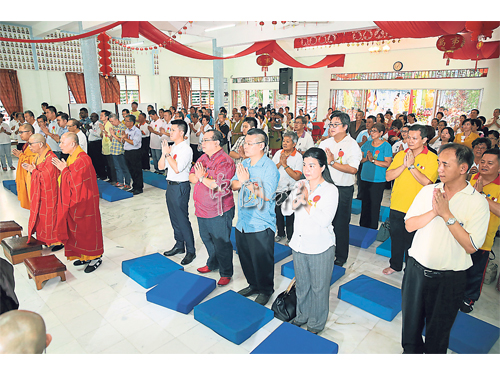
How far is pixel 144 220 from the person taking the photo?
524 cm

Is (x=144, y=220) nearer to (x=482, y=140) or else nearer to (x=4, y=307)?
(x=4, y=307)

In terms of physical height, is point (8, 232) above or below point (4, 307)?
below

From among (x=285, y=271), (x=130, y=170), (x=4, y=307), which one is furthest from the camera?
(x=130, y=170)

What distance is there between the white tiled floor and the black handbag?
0.29 ft

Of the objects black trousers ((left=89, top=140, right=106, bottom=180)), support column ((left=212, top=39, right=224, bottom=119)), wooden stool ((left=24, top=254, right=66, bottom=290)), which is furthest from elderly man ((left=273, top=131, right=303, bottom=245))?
support column ((left=212, top=39, right=224, bottom=119))

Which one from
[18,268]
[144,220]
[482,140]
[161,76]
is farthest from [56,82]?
[482,140]

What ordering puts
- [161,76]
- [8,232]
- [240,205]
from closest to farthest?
[240,205] < [8,232] < [161,76]

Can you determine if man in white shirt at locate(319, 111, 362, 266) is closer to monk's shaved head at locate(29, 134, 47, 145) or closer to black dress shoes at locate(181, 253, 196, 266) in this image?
black dress shoes at locate(181, 253, 196, 266)

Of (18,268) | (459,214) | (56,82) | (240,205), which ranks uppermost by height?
(56,82)

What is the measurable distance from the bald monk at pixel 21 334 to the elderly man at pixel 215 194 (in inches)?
73.4

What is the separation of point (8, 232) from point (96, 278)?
171 cm

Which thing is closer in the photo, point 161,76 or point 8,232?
point 8,232

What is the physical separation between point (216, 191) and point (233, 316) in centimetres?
110

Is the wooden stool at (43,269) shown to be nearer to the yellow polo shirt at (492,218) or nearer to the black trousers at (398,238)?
the black trousers at (398,238)
